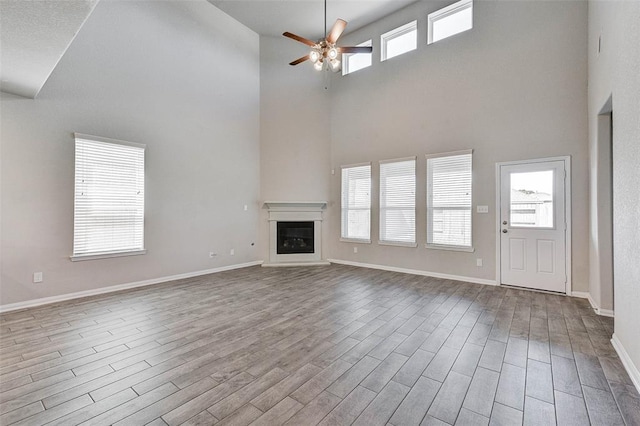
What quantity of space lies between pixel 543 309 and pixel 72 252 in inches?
262

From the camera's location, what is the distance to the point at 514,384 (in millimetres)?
2057

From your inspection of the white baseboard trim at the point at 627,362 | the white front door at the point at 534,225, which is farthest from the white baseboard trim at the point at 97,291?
the white baseboard trim at the point at 627,362

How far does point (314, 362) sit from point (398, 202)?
14.0 feet

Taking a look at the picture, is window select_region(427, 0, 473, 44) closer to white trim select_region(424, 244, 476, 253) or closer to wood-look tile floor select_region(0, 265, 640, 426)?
white trim select_region(424, 244, 476, 253)

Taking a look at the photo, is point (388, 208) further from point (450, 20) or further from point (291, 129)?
point (450, 20)

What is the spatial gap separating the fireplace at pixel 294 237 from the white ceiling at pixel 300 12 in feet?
15.1

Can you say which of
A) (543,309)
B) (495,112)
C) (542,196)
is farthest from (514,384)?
(495,112)

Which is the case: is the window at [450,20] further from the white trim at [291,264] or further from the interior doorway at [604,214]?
the white trim at [291,264]

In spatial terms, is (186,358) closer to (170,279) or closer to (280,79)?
(170,279)

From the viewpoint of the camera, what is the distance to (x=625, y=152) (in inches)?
95.6

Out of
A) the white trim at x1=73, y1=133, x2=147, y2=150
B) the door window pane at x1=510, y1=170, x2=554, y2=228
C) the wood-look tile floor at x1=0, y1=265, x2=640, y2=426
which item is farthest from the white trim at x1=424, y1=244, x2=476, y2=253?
the white trim at x1=73, y1=133, x2=147, y2=150

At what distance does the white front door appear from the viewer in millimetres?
4277

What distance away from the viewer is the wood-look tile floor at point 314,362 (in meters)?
1.77

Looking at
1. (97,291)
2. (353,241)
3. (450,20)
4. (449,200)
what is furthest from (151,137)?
(450,20)
